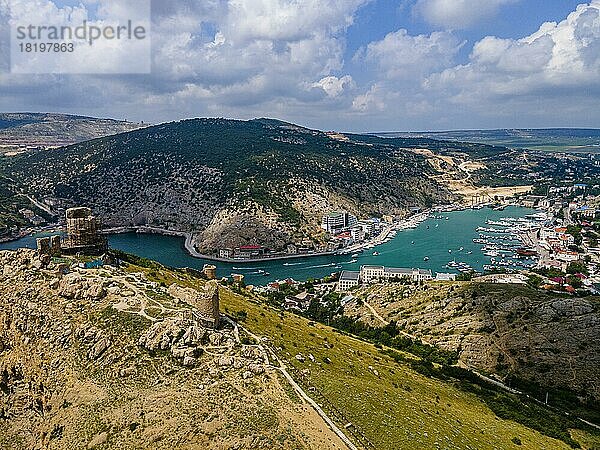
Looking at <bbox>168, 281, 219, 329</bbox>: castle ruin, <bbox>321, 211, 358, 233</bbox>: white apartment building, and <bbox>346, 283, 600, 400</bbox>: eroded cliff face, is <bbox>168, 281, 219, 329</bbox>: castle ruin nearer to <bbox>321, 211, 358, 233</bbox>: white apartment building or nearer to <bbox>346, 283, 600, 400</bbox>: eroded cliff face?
<bbox>346, 283, 600, 400</bbox>: eroded cliff face

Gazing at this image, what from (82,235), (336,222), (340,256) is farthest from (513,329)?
(336,222)

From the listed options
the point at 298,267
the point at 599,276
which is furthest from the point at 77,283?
the point at 599,276

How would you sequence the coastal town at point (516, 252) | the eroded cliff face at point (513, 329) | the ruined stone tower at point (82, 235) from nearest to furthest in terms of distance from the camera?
the ruined stone tower at point (82, 235), the eroded cliff face at point (513, 329), the coastal town at point (516, 252)

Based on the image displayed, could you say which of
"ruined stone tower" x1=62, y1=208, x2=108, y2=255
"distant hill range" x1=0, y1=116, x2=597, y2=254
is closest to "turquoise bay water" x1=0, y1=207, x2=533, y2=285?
"distant hill range" x1=0, y1=116, x2=597, y2=254

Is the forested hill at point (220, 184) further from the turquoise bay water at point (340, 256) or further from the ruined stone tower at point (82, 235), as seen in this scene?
the ruined stone tower at point (82, 235)

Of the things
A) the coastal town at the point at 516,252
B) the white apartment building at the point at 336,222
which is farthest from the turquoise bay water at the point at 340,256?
the white apartment building at the point at 336,222

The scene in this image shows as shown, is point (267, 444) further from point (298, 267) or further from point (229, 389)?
point (298, 267)

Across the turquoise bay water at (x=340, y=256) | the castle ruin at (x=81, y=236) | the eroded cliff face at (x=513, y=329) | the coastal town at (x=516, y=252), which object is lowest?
the turquoise bay water at (x=340, y=256)
